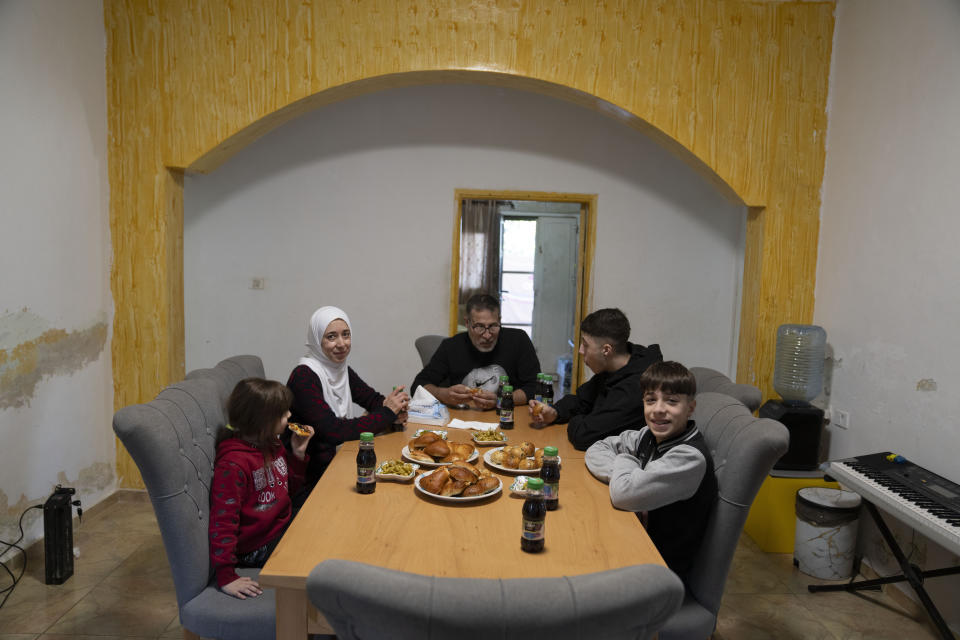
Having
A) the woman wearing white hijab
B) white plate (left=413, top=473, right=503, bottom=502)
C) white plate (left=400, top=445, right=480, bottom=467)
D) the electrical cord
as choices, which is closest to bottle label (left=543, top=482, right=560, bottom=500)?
white plate (left=413, top=473, right=503, bottom=502)

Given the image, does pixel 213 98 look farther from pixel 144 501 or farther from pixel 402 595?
pixel 402 595

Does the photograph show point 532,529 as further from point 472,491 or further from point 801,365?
point 801,365

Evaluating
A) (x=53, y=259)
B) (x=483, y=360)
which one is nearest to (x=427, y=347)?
(x=483, y=360)

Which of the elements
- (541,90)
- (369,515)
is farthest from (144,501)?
(541,90)

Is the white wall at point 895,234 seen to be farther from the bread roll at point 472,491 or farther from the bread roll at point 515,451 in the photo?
the bread roll at point 472,491

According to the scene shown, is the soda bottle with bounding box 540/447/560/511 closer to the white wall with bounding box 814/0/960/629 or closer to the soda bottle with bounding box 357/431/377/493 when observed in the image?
the soda bottle with bounding box 357/431/377/493

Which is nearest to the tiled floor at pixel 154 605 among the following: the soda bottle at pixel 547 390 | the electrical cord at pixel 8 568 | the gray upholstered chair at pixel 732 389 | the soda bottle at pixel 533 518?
the electrical cord at pixel 8 568

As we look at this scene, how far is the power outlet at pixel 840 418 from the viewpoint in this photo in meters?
3.45

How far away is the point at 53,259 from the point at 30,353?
491 millimetres

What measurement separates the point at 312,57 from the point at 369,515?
112 inches

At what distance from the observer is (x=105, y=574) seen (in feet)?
9.84

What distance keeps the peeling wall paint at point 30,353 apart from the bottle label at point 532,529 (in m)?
2.60

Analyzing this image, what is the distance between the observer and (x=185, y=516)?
1.77m

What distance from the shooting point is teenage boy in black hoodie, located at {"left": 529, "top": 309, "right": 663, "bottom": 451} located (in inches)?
96.6
